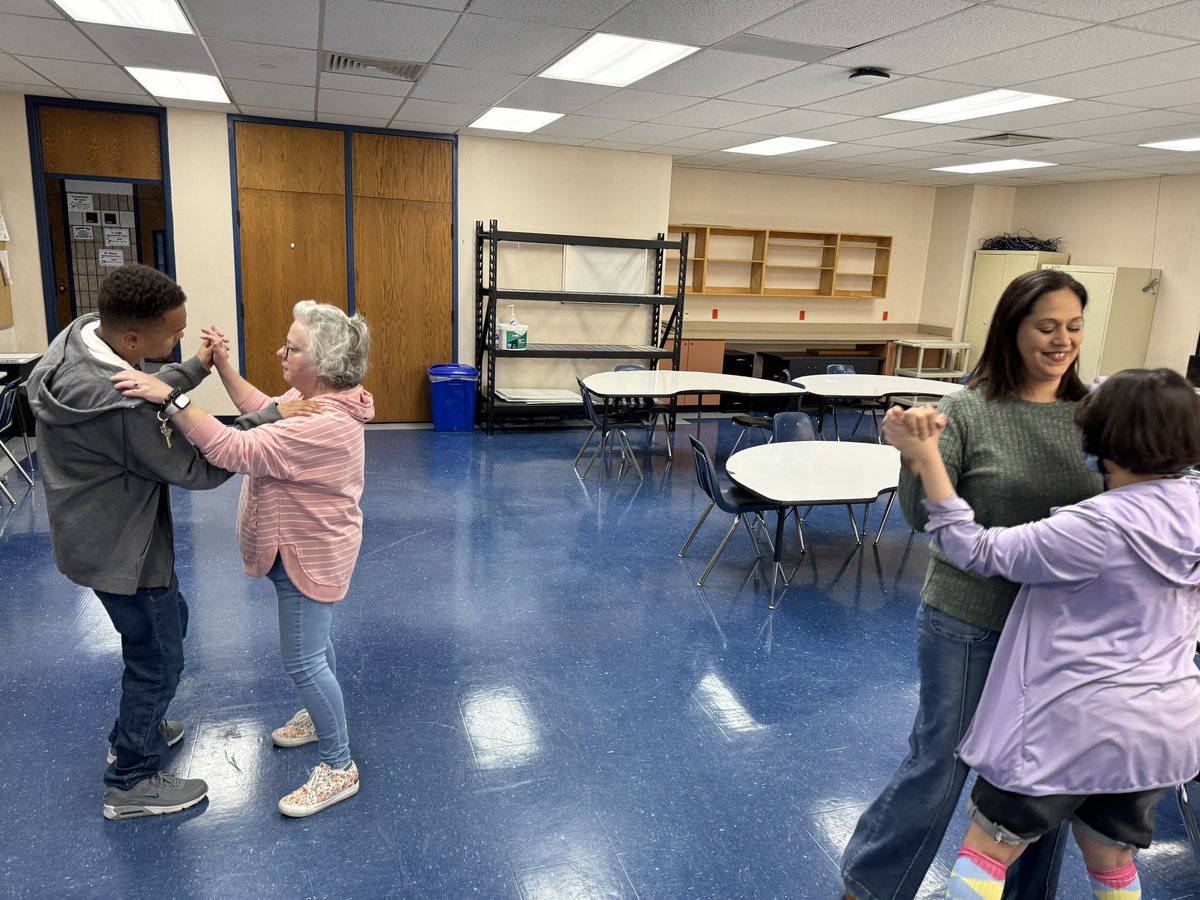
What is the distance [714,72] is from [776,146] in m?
2.91

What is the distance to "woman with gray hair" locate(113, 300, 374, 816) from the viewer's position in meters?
2.06

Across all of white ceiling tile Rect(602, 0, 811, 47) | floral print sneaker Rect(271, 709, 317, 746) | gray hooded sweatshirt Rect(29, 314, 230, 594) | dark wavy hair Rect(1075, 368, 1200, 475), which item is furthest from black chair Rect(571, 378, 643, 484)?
dark wavy hair Rect(1075, 368, 1200, 475)

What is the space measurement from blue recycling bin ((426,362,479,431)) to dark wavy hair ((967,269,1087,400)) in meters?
6.40

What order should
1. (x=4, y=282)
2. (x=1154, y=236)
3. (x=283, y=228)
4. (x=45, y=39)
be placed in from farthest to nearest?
1. (x=1154, y=236)
2. (x=283, y=228)
3. (x=4, y=282)
4. (x=45, y=39)

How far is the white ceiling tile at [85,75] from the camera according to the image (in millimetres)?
5234

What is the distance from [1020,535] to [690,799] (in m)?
1.57

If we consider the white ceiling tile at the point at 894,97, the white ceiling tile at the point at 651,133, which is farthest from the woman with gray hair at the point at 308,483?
the white ceiling tile at the point at 651,133

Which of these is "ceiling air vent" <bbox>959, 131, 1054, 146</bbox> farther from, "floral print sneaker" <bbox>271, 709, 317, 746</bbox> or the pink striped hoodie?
"floral print sneaker" <bbox>271, 709, 317, 746</bbox>

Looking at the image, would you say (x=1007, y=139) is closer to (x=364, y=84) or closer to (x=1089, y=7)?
(x=1089, y=7)

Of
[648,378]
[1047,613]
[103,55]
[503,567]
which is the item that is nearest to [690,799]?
[1047,613]

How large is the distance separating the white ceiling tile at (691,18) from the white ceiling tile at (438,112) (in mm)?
2481

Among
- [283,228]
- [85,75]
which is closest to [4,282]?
[85,75]

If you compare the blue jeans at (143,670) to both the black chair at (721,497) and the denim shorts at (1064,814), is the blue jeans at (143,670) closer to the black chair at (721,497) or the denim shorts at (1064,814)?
the denim shorts at (1064,814)

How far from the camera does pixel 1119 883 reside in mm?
1561
